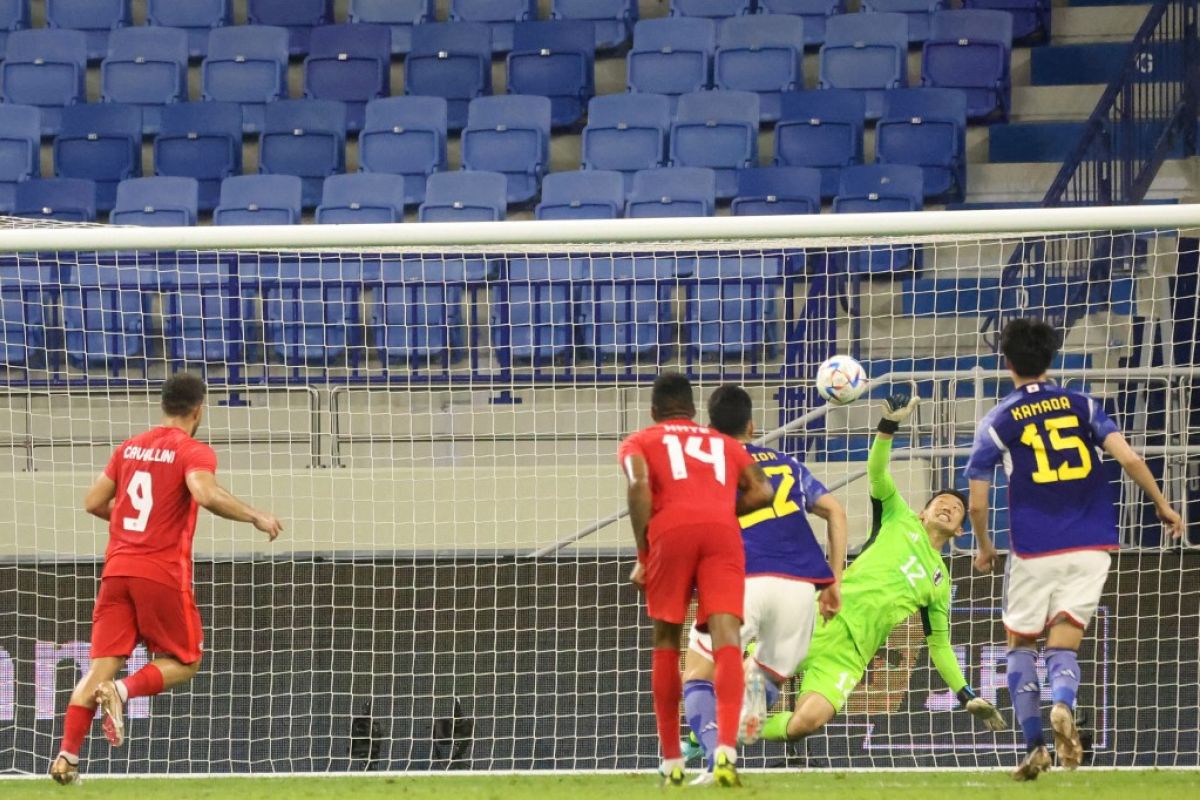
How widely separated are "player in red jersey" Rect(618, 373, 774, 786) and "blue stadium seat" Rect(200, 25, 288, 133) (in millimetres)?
9807

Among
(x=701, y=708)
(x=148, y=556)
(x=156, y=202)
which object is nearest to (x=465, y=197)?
(x=156, y=202)

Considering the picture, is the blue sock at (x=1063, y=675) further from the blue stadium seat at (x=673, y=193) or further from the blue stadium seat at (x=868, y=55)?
the blue stadium seat at (x=868, y=55)

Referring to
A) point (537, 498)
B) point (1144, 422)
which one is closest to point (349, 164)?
point (537, 498)

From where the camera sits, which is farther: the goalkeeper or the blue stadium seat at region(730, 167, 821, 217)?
the blue stadium seat at region(730, 167, 821, 217)

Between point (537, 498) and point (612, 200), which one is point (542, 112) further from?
point (537, 498)

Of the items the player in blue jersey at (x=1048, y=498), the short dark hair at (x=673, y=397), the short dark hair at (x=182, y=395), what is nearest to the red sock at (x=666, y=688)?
the short dark hair at (x=673, y=397)

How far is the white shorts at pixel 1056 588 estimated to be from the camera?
647cm

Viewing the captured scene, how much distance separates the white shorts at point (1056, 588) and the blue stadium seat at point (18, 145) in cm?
1029

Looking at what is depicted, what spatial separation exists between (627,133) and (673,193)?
1.07m

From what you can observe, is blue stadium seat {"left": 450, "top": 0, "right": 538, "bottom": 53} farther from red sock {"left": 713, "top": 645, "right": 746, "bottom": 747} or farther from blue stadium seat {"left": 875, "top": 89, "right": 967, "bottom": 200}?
red sock {"left": 713, "top": 645, "right": 746, "bottom": 747}

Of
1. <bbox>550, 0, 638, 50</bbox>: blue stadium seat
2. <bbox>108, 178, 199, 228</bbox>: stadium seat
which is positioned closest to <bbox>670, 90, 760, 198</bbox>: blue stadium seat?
<bbox>550, 0, 638, 50</bbox>: blue stadium seat

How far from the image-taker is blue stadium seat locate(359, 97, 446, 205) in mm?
13945

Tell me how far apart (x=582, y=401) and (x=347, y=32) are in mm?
5901

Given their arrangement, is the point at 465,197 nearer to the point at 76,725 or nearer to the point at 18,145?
the point at 18,145
